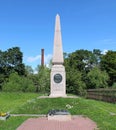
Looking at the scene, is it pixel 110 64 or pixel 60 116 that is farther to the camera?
pixel 110 64

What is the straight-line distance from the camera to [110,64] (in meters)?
65.6

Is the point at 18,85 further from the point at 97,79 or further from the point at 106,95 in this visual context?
the point at 97,79

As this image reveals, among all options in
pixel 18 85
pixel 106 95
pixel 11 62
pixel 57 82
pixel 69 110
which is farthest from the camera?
pixel 11 62

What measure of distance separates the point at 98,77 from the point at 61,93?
3052 cm

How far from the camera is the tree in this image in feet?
213

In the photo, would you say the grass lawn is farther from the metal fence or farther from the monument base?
the metal fence

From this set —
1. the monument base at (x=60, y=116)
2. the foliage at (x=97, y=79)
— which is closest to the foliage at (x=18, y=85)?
the foliage at (x=97, y=79)

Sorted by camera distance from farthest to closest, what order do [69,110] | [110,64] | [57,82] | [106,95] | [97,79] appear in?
[110,64] < [97,79] < [106,95] < [57,82] < [69,110]

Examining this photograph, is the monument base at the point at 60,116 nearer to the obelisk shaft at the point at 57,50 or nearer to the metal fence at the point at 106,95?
the obelisk shaft at the point at 57,50

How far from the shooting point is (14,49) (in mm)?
70750

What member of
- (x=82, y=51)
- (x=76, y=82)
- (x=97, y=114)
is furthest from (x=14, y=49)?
(x=97, y=114)

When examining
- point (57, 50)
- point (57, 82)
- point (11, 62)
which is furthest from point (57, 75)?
point (11, 62)

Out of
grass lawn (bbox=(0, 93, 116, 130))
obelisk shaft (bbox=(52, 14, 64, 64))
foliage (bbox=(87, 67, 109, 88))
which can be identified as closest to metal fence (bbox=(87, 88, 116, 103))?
foliage (bbox=(87, 67, 109, 88))

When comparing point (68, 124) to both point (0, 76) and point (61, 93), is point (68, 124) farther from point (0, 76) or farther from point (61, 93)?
point (0, 76)
